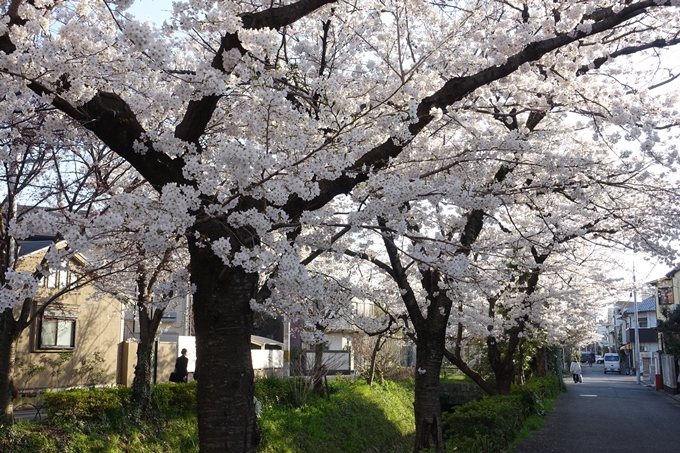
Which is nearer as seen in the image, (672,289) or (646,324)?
(672,289)

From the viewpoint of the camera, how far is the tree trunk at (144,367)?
38.6ft

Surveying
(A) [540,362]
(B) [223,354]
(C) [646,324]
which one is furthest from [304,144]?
(C) [646,324]

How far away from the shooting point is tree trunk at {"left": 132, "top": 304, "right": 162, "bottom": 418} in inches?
464

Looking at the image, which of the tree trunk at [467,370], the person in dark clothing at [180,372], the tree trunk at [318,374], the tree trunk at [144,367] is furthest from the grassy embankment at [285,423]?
the person in dark clothing at [180,372]

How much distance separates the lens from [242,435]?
4.72 m

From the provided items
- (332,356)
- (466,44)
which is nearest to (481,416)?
(466,44)

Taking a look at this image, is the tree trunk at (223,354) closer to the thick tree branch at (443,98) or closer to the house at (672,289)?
the thick tree branch at (443,98)

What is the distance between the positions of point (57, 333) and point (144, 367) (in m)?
6.78

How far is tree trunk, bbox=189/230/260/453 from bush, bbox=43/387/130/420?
6.71m

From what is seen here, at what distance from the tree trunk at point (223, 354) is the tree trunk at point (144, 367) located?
720cm

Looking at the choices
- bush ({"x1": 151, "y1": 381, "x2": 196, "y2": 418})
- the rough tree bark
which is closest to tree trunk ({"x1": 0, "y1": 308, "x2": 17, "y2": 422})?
the rough tree bark

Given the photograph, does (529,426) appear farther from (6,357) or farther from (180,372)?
(6,357)

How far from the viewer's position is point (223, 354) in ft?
15.6

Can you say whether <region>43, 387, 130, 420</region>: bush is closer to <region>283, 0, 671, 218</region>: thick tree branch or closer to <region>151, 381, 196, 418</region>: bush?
<region>151, 381, 196, 418</region>: bush
